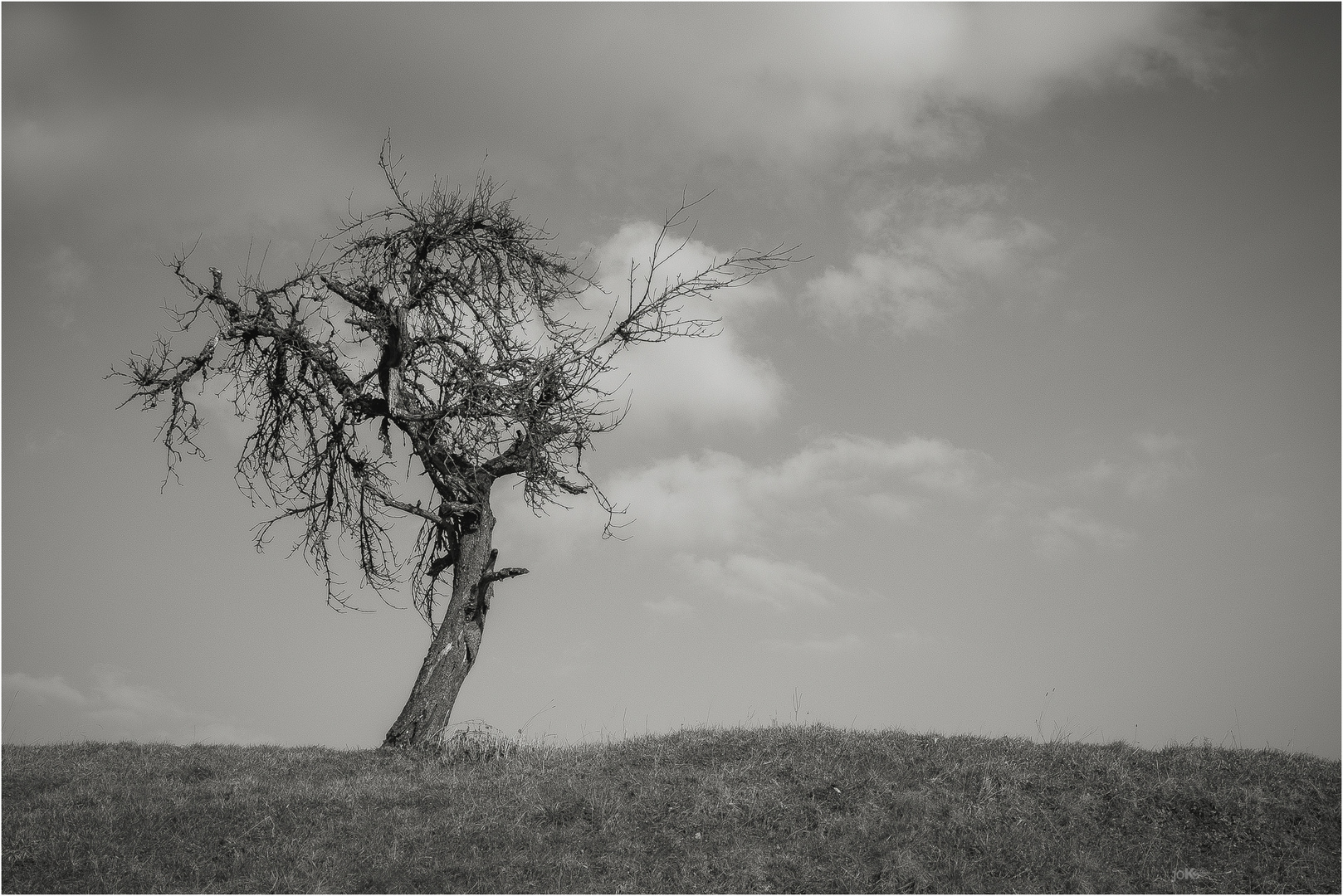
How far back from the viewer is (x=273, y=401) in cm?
1214

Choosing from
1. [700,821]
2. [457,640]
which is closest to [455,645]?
[457,640]

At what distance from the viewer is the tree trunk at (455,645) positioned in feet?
34.3

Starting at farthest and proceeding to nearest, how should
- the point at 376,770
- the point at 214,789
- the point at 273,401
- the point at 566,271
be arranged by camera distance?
the point at 566,271 < the point at 273,401 < the point at 376,770 < the point at 214,789

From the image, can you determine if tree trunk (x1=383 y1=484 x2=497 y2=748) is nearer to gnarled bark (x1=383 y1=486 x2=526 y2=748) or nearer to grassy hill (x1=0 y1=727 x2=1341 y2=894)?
gnarled bark (x1=383 y1=486 x2=526 y2=748)

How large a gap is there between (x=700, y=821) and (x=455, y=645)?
4.40m

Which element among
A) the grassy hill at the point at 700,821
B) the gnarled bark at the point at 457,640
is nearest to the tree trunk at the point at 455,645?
the gnarled bark at the point at 457,640

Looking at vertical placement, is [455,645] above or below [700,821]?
above

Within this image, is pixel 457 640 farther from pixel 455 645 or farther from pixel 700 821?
pixel 700 821

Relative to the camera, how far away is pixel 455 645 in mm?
10836

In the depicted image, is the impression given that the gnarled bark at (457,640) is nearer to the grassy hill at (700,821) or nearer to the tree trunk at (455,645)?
the tree trunk at (455,645)

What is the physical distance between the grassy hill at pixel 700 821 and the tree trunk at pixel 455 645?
75 centimetres

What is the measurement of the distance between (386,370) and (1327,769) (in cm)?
1169

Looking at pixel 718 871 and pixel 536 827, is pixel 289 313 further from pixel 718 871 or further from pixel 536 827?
pixel 718 871

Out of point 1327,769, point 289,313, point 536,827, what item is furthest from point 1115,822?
point 289,313
